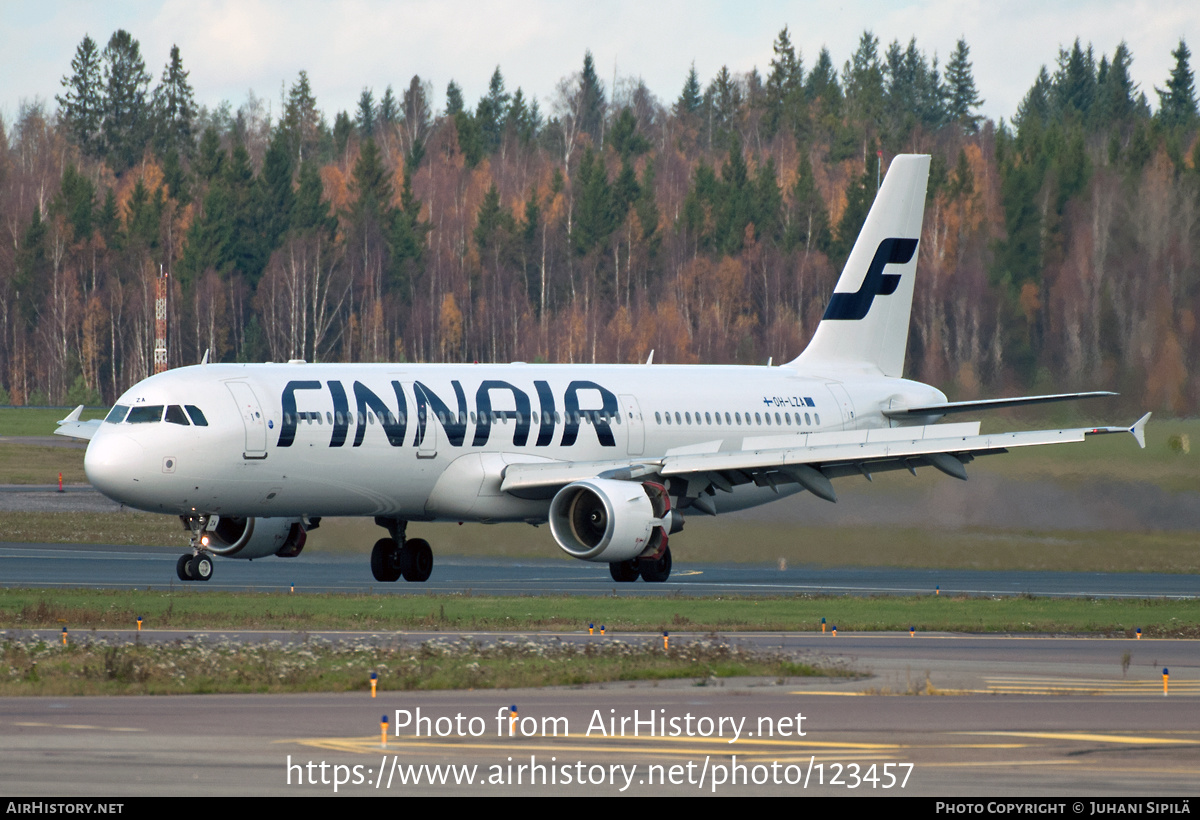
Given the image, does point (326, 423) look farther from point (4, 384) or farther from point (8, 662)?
point (4, 384)

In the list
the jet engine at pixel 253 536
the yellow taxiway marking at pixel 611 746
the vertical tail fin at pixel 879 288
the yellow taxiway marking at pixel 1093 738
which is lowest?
the yellow taxiway marking at pixel 1093 738

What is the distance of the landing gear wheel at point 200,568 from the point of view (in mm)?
36406

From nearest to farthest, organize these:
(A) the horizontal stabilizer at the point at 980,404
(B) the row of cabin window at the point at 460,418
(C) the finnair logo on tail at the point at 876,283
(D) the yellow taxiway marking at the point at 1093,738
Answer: (D) the yellow taxiway marking at the point at 1093,738
(B) the row of cabin window at the point at 460,418
(A) the horizontal stabilizer at the point at 980,404
(C) the finnair logo on tail at the point at 876,283

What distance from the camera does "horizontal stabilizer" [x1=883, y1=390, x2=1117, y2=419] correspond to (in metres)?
40.7

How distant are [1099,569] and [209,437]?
2279 centimetres

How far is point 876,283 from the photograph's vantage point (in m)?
48.3

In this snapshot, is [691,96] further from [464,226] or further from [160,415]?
[160,415]

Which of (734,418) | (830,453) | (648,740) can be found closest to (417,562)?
(734,418)

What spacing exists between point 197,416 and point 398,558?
689 cm

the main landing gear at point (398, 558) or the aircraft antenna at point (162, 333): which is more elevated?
the aircraft antenna at point (162, 333)

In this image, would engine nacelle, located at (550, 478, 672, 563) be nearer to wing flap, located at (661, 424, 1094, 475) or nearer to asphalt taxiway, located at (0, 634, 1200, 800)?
wing flap, located at (661, 424, 1094, 475)

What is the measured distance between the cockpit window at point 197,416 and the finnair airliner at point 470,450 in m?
0.05

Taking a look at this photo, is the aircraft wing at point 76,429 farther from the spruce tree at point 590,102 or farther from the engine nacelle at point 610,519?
the spruce tree at point 590,102

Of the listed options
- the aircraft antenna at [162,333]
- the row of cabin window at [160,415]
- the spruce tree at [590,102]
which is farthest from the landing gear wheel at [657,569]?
the spruce tree at [590,102]
